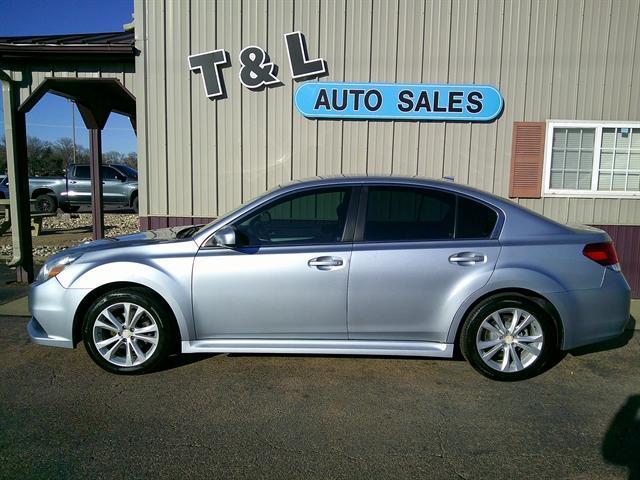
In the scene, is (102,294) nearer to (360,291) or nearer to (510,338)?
(360,291)

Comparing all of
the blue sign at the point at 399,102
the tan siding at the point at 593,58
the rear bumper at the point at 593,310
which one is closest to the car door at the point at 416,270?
the rear bumper at the point at 593,310

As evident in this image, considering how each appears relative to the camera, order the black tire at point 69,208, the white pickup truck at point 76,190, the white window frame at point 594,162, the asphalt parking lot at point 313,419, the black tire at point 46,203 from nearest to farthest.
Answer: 1. the asphalt parking lot at point 313,419
2. the white window frame at point 594,162
3. the black tire at point 46,203
4. the white pickup truck at point 76,190
5. the black tire at point 69,208

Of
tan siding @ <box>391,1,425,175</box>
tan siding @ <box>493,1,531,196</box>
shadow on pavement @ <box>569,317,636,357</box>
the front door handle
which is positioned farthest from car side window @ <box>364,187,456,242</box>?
tan siding @ <box>493,1,531,196</box>

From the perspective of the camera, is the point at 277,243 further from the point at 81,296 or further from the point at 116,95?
the point at 116,95

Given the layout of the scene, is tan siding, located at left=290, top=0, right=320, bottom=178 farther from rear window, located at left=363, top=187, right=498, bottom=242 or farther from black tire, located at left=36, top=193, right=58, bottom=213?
black tire, located at left=36, top=193, right=58, bottom=213

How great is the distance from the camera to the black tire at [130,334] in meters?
3.92

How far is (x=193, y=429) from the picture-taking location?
3234 mm

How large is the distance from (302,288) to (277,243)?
0.42 metres

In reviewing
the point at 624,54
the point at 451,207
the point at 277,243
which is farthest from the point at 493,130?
the point at 277,243

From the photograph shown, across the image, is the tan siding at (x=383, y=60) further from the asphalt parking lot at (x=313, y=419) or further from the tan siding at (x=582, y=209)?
the asphalt parking lot at (x=313, y=419)

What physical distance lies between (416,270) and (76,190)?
17.9 m

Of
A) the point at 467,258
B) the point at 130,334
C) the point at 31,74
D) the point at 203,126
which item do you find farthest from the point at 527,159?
the point at 31,74

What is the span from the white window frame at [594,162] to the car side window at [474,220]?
3.27 metres

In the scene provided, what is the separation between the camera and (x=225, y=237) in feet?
12.5
